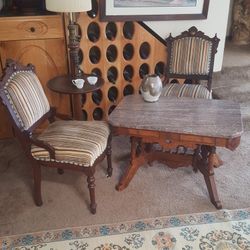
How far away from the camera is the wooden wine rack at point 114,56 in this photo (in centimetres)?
276

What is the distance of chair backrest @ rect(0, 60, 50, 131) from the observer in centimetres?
183

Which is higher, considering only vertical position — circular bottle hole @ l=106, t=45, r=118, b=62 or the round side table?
circular bottle hole @ l=106, t=45, r=118, b=62

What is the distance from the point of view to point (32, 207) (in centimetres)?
210

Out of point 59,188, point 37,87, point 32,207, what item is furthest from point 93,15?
point 32,207

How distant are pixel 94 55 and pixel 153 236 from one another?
5.66 ft

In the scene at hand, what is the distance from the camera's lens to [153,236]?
6.08 feet

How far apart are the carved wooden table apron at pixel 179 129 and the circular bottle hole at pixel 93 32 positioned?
766 millimetres

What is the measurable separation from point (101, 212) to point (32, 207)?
48 centimetres

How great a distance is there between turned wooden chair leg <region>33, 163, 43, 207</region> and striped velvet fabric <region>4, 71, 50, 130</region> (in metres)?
0.29

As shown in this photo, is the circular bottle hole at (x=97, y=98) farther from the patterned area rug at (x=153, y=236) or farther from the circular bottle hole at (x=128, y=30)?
the patterned area rug at (x=153, y=236)

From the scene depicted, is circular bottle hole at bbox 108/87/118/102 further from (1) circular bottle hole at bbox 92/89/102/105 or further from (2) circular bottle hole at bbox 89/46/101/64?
(2) circular bottle hole at bbox 89/46/101/64

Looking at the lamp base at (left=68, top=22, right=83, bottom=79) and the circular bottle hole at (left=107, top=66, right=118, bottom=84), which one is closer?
the lamp base at (left=68, top=22, right=83, bottom=79)

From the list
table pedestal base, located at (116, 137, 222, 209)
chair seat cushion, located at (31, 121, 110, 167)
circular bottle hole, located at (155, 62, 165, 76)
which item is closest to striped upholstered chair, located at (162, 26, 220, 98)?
circular bottle hole, located at (155, 62, 165, 76)

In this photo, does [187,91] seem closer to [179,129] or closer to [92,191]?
[179,129]
